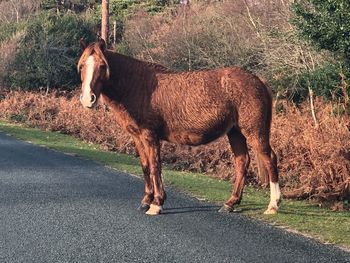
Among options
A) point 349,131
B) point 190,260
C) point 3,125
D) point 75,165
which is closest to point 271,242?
point 190,260

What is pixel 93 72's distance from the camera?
10008mm

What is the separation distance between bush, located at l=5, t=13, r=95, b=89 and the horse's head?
2917 cm

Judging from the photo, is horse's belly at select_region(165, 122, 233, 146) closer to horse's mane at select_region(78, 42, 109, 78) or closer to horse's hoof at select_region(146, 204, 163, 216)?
horse's hoof at select_region(146, 204, 163, 216)

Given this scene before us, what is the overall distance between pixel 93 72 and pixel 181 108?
1.46 meters

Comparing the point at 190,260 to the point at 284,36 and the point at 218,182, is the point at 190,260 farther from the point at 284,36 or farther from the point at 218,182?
the point at 284,36

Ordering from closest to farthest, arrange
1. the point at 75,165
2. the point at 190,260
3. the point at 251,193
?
the point at 190,260 < the point at 251,193 < the point at 75,165

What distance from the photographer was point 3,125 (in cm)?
3122

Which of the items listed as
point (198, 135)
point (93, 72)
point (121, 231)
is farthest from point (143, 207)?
point (93, 72)

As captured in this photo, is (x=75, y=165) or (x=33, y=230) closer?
(x=33, y=230)

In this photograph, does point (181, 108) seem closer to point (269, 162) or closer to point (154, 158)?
point (154, 158)

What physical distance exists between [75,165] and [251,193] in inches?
195

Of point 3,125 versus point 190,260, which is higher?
point 190,260

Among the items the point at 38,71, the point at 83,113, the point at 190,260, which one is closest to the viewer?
the point at 190,260

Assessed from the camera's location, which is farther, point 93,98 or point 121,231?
point 93,98
